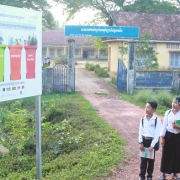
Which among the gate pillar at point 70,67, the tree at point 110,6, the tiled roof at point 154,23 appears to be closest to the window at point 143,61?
the gate pillar at point 70,67

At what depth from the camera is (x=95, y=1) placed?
28125mm

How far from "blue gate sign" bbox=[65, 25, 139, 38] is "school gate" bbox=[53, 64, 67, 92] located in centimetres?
178

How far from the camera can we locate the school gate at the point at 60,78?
15.0 m

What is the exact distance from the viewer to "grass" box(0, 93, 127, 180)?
5.46 meters

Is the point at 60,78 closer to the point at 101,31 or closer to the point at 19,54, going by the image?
the point at 101,31

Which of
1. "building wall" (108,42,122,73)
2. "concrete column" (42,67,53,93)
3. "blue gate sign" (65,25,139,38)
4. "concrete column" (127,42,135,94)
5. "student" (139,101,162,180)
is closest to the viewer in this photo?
"student" (139,101,162,180)

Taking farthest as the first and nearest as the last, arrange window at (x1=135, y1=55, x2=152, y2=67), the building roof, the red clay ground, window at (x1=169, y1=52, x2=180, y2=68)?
the building roof → window at (x1=169, y1=52, x2=180, y2=68) → window at (x1=135, y1=55, x2=152, y2=67) → the red clay ground

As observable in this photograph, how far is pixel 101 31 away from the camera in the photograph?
15.8 meters

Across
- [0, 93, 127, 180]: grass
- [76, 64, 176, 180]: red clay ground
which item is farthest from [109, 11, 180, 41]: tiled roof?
[0, 93, 127, 180]: grass

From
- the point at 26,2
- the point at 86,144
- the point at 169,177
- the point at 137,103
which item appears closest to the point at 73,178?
the point at 169,177

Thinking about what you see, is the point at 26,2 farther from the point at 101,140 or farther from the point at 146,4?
the point at 101,140

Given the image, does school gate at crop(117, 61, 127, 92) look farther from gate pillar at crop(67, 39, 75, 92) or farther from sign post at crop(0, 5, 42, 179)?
sign post at crop(0, 5, 42, 179)

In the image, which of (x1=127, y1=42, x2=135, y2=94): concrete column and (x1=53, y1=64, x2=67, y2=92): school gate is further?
(x1=127, y1=42, x2=135, y2=94): concrete column

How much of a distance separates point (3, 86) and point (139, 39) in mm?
14209
